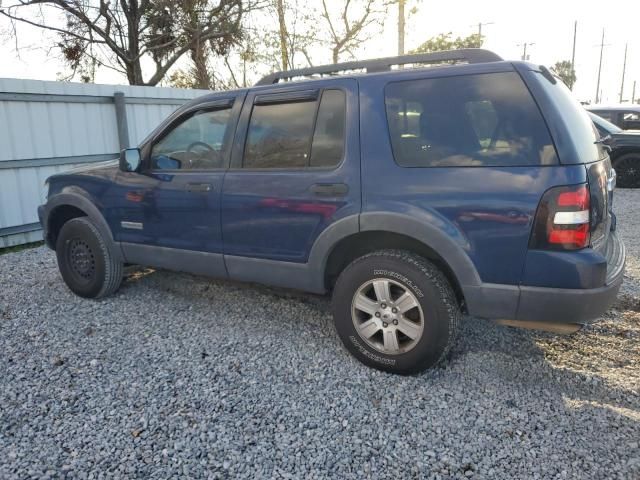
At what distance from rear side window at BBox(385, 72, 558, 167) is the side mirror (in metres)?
2.12

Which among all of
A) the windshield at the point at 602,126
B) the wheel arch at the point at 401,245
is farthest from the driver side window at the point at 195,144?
the windshield at the point at 602,126

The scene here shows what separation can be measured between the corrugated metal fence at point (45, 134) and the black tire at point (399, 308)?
557 centimetres

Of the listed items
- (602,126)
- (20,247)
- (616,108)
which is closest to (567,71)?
(616,108)

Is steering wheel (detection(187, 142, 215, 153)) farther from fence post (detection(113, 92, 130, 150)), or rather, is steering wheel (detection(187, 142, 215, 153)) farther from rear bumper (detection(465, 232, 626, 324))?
fence post (detection(113, 92, 130, 150))

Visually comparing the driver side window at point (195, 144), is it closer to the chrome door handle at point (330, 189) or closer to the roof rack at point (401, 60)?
the roof rack at point (401, 60)

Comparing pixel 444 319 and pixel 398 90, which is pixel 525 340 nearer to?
pixel 444 319

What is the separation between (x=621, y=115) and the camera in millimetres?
11172

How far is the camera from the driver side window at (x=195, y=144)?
3.74 meters

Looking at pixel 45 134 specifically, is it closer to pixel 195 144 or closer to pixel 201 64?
pixel 195 144

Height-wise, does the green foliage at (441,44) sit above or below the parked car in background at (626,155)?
above

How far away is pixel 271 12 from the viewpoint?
693 inches

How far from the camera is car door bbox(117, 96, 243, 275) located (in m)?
3.69

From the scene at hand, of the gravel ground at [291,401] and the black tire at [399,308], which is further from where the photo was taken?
the black tire at [399,308]

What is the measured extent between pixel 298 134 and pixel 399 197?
2.90ft
